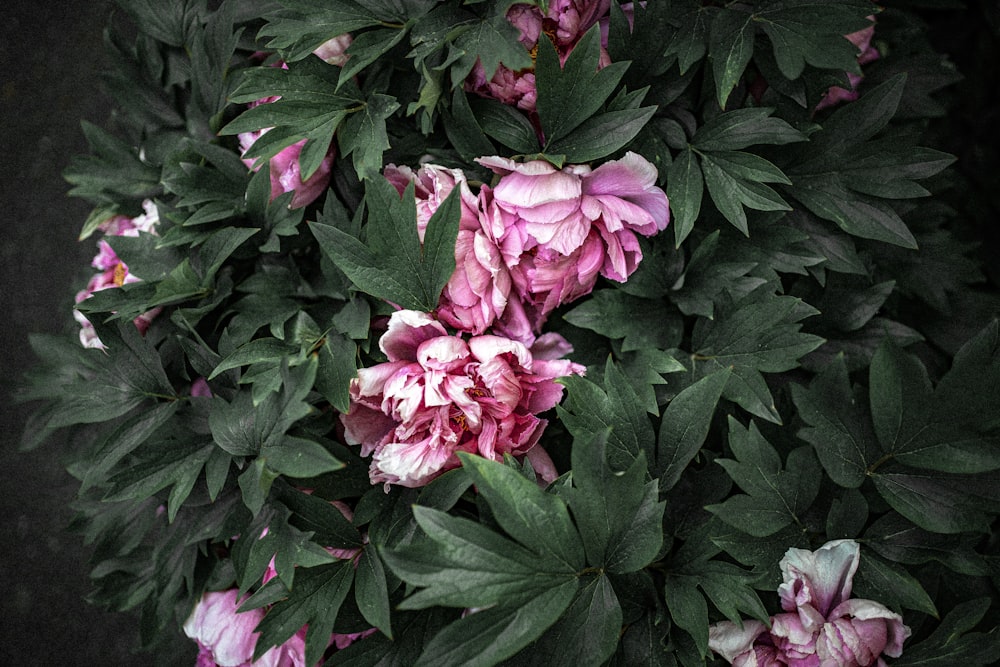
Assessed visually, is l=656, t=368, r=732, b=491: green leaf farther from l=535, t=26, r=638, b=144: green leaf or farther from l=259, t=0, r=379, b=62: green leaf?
l=259, t=0, r=379, b=62: green leaf

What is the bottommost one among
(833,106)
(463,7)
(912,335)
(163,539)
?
(163,539)

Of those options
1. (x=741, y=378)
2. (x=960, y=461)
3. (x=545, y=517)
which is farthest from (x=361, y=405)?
(x=960, y=461)

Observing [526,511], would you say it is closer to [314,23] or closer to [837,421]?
[837,421]

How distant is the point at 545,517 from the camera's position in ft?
1.63

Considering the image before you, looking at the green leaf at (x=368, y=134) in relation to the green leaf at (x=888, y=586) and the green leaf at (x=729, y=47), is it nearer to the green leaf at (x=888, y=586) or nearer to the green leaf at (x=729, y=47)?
the green leaf at (x=729, y=47)

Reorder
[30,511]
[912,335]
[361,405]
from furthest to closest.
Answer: [30,511] → [912,335] → [361,405]

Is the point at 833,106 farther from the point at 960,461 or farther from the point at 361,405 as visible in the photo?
the point at 361,405

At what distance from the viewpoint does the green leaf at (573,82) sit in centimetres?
58

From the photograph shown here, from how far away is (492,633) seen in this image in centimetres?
48

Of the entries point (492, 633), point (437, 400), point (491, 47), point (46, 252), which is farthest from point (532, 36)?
point (46, 252)

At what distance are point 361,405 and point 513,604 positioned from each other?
0.62 ft

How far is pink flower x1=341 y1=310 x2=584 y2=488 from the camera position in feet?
1.81

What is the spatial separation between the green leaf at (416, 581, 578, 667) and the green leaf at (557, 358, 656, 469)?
0.12 m

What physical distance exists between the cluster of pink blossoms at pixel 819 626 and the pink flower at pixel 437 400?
20 cm
